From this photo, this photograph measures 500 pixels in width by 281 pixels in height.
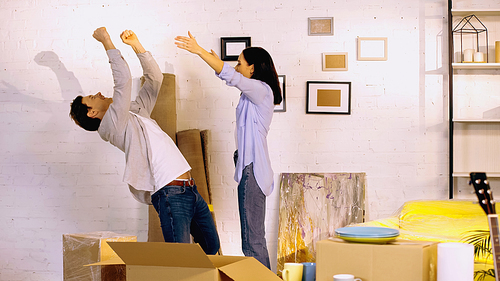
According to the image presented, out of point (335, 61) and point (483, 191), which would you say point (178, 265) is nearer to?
point (483, 191)

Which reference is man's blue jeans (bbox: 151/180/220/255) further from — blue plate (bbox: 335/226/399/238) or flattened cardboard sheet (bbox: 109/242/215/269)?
blue plate (bbox: 335/226/399/238)

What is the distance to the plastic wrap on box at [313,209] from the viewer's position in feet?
11.2

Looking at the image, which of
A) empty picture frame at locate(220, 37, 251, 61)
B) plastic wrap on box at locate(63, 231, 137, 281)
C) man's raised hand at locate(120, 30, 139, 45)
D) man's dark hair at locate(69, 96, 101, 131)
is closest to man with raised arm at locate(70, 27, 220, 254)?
man's dark hair at locate(69, 96, 101, 131)

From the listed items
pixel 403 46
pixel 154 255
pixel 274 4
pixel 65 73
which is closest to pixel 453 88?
pixel 403 46

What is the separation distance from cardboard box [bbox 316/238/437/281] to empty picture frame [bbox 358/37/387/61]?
2.48 meters

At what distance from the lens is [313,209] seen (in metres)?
3.46

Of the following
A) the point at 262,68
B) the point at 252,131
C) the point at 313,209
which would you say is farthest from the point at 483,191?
the point at 313,209

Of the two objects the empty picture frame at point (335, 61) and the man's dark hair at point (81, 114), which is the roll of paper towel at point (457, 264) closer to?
the man's dark hair at point (81, 114)

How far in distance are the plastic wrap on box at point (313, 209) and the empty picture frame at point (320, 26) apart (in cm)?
116

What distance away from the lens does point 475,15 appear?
3.40 m

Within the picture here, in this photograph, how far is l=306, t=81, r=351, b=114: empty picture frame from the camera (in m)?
3.52

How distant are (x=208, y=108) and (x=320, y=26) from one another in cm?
114

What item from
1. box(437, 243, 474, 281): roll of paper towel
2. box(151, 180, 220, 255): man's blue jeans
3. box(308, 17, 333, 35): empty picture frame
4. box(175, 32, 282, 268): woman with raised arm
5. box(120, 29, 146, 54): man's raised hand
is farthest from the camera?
box(308, 17, 333, 35): empty picture frame

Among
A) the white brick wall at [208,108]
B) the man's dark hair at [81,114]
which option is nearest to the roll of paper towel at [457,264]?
the man's dark hair at [81,114]
